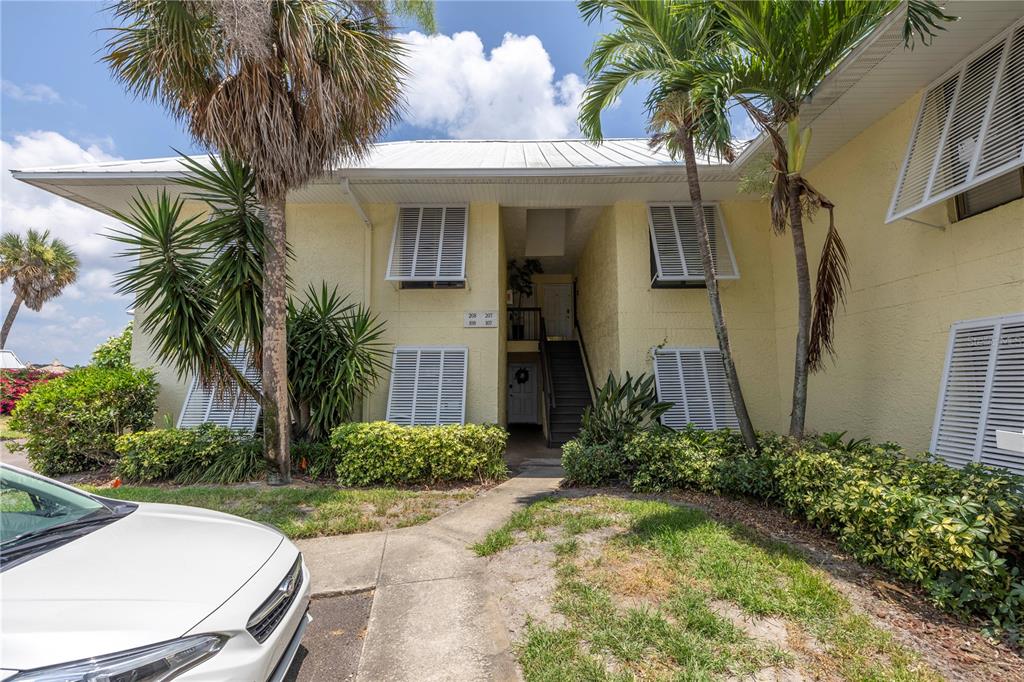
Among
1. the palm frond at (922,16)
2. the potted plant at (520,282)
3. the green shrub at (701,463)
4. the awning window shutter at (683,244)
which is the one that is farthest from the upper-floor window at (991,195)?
the potted plant at (520,282)

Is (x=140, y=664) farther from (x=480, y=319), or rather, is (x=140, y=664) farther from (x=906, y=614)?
(x=480, y=319)

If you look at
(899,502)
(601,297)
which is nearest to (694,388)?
(601,297)

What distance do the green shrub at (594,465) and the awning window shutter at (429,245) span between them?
382 centimetres

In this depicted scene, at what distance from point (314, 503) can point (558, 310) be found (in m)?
9.79

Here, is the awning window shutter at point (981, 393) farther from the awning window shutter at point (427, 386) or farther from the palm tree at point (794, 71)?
the awning window shutter at point (427, 386)

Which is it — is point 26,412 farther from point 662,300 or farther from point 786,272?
point 786,272

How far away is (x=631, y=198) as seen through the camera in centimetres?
813

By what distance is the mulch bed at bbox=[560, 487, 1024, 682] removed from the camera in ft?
8.01

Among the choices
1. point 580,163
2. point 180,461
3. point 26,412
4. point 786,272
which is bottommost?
point 180,461

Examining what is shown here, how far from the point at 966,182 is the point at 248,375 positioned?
1017cm

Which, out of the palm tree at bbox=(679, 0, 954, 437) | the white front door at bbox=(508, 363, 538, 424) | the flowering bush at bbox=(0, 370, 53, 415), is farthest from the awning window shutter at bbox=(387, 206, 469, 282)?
the flowering bush at bbox=(0, 370, 53, 415)

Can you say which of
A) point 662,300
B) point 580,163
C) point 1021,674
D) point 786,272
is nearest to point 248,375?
point 580,163

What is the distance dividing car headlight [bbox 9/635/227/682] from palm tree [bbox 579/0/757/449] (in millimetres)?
5799

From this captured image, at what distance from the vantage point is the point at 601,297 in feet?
31.7
